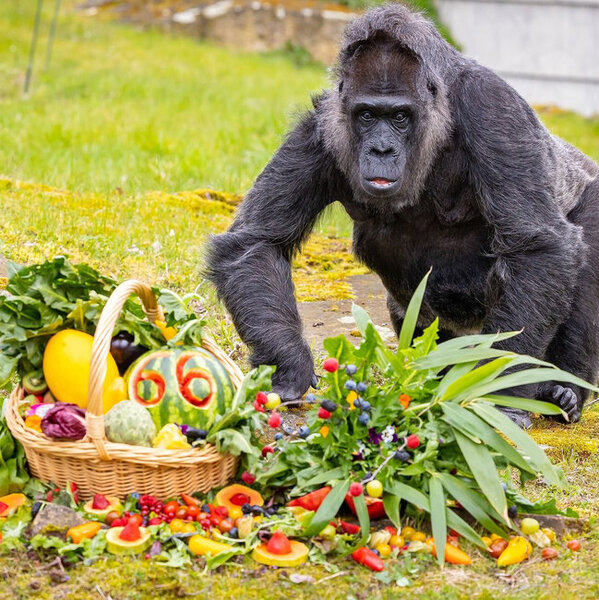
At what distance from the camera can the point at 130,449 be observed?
9.17 feet

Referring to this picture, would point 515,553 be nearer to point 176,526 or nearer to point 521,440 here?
point 521,440

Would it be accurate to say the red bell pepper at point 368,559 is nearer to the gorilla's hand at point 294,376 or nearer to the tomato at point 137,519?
the tomato at point 137,519

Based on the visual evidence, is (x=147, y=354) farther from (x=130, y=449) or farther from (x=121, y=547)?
(x=121, y=547)

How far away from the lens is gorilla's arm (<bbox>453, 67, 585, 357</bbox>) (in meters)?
3.91

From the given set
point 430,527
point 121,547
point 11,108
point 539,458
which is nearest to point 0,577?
point 121,547

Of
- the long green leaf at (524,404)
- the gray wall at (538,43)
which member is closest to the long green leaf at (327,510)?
the long green leaf at (524,404)

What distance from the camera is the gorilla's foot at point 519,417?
12.8 feet

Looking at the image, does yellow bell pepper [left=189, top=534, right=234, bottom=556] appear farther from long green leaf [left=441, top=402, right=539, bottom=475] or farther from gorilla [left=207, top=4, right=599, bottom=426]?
gorilla [left=207, top=4, right=599, bottom=426]

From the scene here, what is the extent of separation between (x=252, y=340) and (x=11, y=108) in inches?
276

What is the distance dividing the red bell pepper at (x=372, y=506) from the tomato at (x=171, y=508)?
52cm

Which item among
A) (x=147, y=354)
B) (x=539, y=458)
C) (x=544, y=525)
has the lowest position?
(x=544, y=525)

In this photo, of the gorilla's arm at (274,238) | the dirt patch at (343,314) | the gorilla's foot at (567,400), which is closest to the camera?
the gorilla's arm at (274,238)

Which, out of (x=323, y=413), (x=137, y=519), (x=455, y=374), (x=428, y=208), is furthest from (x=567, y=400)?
(x=137, y=519)

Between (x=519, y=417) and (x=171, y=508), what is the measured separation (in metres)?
1.69
